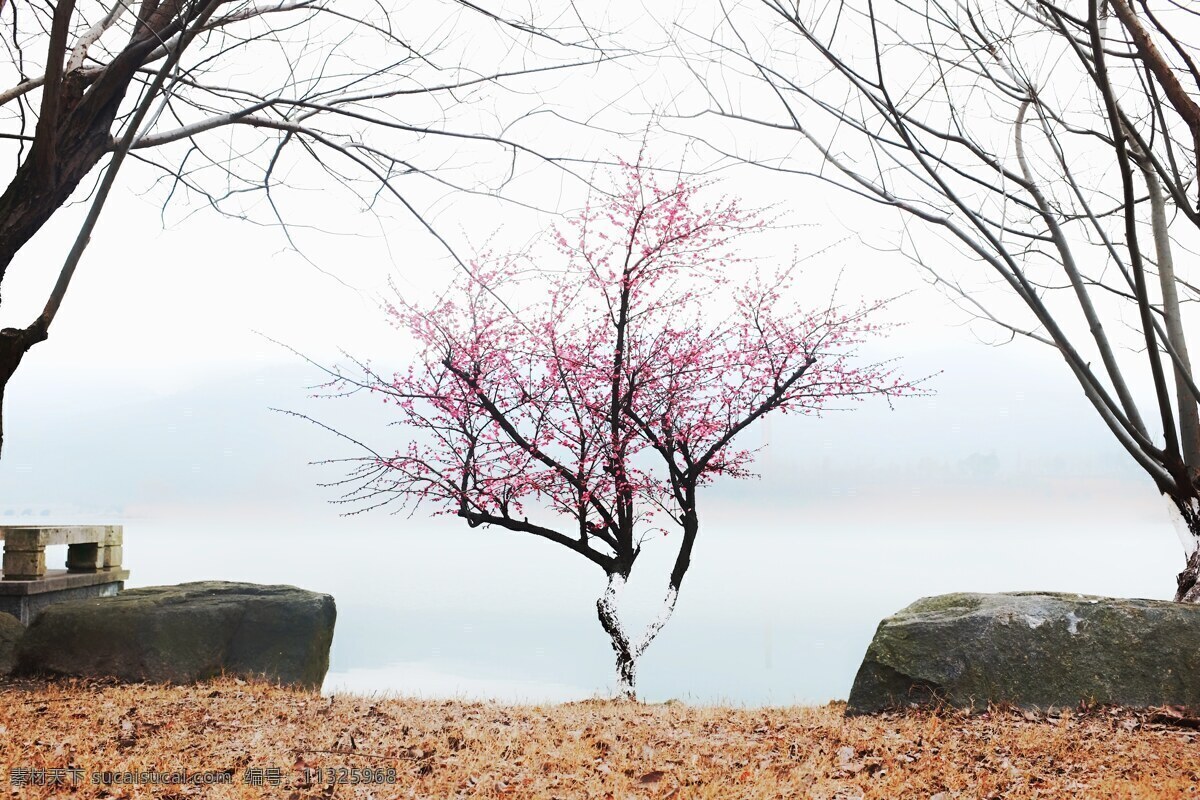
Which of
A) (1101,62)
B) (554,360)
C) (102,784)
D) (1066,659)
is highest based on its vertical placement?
(1101,62)

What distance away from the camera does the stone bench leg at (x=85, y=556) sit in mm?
10352

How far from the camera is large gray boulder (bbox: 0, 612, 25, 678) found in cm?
773

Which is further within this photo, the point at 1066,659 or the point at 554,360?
the point at 554,360

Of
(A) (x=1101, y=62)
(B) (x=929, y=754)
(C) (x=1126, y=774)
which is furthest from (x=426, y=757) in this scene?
(A) (x=1101, y=62)

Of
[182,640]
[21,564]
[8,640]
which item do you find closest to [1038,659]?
[182,640]

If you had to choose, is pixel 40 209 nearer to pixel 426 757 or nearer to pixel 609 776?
pixel 426 757

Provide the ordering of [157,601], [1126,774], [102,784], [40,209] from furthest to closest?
[157,601] → [40,209] → [1126,774] → [102,784]

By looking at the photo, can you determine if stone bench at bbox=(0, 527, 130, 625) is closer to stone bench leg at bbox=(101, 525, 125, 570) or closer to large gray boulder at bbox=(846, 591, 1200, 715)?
stone bench leg at bbox=(101, 525, 125, 570)

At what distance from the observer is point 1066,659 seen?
5.93 m

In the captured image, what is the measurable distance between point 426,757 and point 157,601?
13.3ft

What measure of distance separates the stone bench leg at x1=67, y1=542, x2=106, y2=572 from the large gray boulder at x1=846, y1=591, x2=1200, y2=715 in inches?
343

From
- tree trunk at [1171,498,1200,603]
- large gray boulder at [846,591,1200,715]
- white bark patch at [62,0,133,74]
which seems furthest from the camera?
tree trunk at [1171,498,1200,603]

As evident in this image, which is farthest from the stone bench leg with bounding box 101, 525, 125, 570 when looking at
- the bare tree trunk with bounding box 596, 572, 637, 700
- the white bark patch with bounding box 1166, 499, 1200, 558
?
the white bark patch with bounding box 1166, 499, 1200, 558

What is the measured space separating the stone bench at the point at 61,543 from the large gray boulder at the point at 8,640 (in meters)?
1.15
